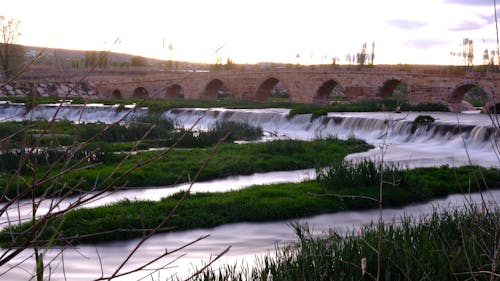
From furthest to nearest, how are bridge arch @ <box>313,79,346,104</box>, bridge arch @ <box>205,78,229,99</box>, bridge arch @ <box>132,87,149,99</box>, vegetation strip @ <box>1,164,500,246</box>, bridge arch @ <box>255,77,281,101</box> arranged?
bridge arch @ <box>132,87,149,99</box> < bridge arch @ <box>205,78,229,99</box> < bridge arch @ <box>255,77,281,101</box> < bridge arch @ <box>313,79,346,104</box> < vegetation strip @ <box>1,164,500,246</box>

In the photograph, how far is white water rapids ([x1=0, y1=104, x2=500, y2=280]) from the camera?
7.55m

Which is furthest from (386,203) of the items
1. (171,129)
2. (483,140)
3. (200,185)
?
(171,129)

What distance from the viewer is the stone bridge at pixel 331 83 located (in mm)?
32594

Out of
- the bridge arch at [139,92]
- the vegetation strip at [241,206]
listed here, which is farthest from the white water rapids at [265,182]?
the bridge arch at [139,92]

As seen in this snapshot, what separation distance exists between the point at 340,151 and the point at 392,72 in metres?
20.6

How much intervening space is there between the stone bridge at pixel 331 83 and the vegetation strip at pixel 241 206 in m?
15.1

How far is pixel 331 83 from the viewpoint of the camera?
4381cm

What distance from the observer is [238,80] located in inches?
1975

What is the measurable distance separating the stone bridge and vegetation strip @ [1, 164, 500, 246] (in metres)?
15.1

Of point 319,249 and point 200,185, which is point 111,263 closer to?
point 319,249

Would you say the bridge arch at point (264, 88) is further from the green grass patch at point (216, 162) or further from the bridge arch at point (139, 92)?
the green grass patch at point (216, 162)

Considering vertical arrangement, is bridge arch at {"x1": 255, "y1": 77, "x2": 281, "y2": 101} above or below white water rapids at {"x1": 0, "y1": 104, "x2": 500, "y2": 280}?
above

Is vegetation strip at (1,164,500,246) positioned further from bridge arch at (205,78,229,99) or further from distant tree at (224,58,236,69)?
distant tree at (224,58,236,69)

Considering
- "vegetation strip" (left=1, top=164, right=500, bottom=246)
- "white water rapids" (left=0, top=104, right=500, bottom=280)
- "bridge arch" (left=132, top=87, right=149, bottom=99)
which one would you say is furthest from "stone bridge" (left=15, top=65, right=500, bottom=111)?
"vegetation strip" (left=1, top=164, right=500, bottom=246)
